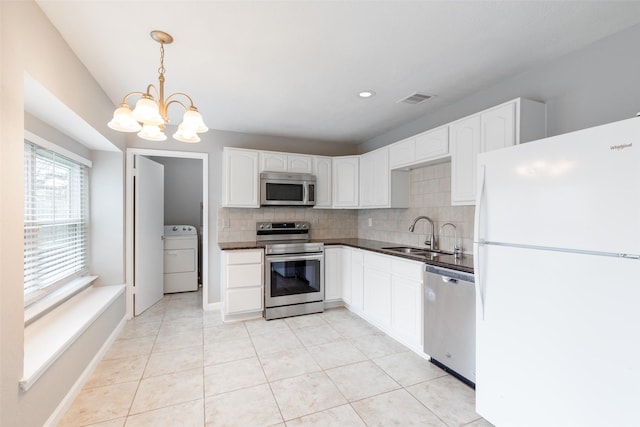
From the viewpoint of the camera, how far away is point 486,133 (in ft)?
7.71

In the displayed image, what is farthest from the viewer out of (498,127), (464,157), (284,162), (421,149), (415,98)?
(284,162)

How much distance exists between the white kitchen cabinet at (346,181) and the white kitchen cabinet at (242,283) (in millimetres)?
1386

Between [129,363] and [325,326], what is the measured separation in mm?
1899

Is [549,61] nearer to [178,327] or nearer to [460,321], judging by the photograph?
[460,321]

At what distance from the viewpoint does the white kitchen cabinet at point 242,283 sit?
351cm

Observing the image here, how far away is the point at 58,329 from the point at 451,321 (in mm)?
2861

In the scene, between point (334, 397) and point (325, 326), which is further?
point (325, 326)

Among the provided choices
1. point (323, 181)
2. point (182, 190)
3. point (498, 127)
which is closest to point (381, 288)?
point (323, 181)

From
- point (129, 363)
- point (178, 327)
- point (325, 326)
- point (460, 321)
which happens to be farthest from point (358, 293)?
point (129, 363)

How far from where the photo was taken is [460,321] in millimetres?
2236

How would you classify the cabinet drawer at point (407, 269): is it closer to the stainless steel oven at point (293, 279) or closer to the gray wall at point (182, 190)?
the stainless steel oven at point (293, 279)

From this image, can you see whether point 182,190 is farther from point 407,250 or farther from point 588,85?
point 588,85

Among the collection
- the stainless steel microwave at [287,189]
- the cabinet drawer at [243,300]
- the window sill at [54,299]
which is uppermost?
the stainless steel microwave at [287,189]

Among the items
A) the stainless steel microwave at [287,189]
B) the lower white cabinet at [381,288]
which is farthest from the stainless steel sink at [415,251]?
the stainless steel microwave at [287,189]
